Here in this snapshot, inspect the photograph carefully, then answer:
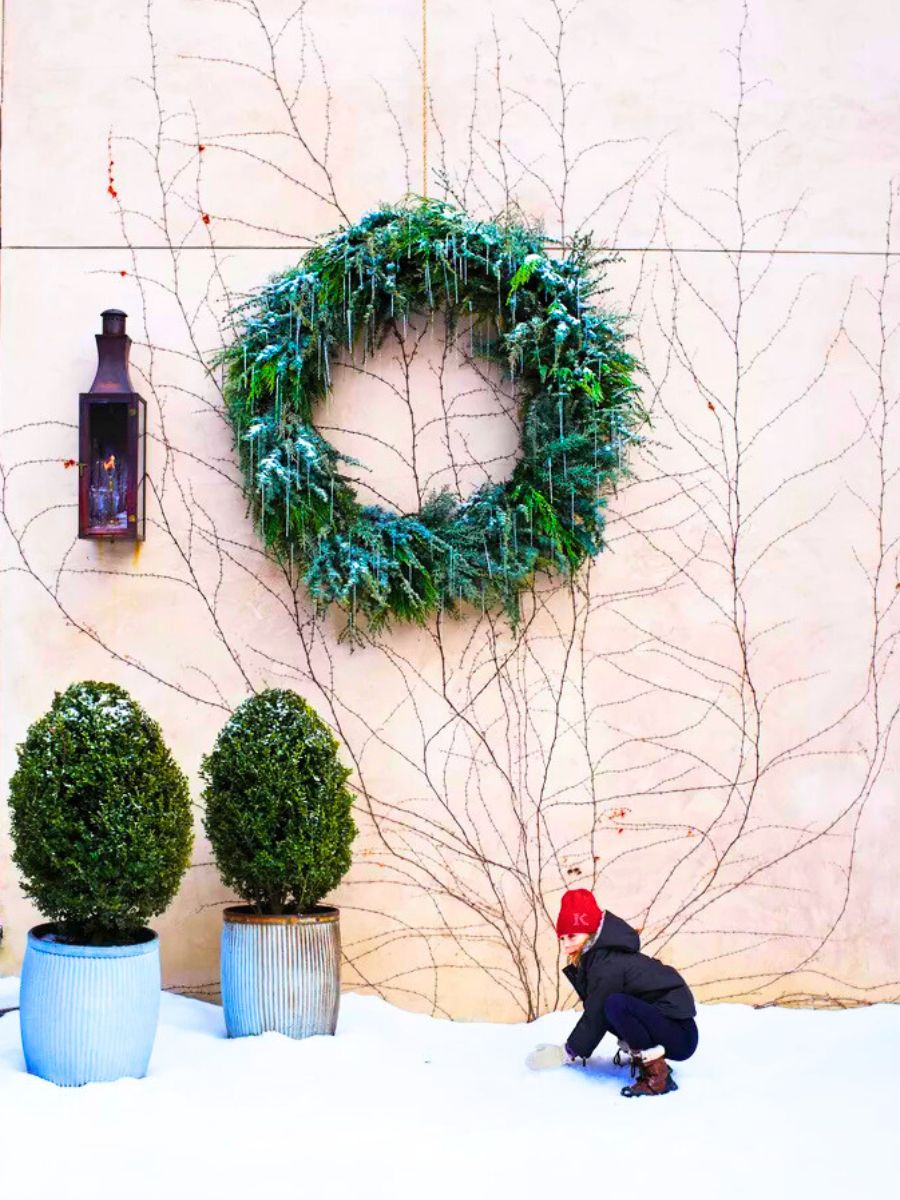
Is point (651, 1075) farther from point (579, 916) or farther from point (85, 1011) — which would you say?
point (85, 1011)

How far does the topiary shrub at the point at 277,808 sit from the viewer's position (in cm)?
399

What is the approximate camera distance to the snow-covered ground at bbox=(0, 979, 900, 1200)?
3.00m

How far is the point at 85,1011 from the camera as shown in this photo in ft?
11.7

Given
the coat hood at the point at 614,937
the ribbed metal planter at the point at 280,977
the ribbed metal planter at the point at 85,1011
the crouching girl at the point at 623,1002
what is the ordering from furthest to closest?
the ribbed metal planter at the point at 280,977, the coat hood at the point at 614,937, the crouching girl at the point at 623,1002, the ribbed metal planter at the point at 85,1011

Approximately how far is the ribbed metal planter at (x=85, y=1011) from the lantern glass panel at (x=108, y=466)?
5.02ft

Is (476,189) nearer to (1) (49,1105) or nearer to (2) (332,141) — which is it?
(2) (332,141)

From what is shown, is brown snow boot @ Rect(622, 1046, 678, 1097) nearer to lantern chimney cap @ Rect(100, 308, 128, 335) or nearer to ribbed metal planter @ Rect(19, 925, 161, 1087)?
ribbed metal planter @ Rect(19, 925, 161, 1087)

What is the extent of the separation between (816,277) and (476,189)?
1.25 meters

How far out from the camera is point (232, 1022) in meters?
4.02

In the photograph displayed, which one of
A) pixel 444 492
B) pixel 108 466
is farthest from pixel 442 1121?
pixel 108 466

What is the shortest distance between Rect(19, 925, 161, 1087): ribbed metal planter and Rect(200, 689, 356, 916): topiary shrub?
456 millimetres

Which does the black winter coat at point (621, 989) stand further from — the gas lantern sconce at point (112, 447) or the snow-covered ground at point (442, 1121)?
the gas lantern sconce at point (112, 447)

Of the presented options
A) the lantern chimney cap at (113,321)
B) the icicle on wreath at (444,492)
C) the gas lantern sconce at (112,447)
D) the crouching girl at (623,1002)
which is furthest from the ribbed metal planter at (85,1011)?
the lantern chimney cap at (113,321)

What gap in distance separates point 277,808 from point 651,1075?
4.27 feet
